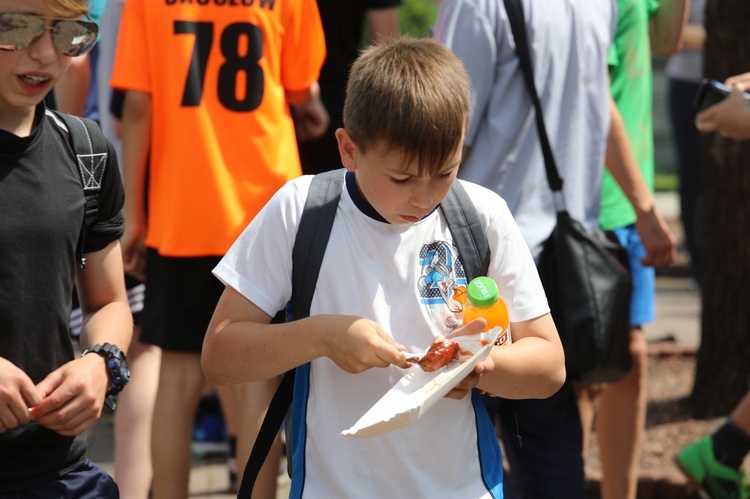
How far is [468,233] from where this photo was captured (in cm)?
278

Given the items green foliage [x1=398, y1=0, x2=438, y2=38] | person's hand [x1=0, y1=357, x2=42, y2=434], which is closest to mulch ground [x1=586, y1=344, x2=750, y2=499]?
person's hand [x1=0, y1=357, x2=42, y2=434]

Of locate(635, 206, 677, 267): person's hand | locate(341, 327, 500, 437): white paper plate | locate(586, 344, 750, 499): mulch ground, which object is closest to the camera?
locate(341, 327, 500, 437): white paper plate

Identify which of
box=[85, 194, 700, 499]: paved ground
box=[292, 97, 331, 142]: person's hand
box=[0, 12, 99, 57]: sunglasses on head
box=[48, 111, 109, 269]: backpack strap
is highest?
box=[0, 12, 99, 57]: sunglasses on head

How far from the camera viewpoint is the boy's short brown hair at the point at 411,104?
2.54m

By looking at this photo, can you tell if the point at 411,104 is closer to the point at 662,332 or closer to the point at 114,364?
the point at 114,364

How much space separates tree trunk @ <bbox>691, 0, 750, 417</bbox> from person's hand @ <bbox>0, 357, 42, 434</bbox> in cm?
459

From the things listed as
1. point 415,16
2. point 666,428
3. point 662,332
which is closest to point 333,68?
point 666,428

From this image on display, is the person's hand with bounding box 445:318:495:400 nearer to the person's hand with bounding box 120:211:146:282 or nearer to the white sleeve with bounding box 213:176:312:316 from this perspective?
the white sleeve with bounding box 213:176:312:316

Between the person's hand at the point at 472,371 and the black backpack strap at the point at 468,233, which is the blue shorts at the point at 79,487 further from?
the black backpack strap at the point at 468,233

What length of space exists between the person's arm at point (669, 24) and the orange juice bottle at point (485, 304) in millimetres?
2510

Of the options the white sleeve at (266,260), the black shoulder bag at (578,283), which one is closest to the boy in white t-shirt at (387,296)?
the white sleeve at (266,260)

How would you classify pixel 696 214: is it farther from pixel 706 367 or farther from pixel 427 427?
pixel 427 427

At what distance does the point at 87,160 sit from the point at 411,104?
0.75 m

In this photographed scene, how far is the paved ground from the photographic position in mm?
5355
